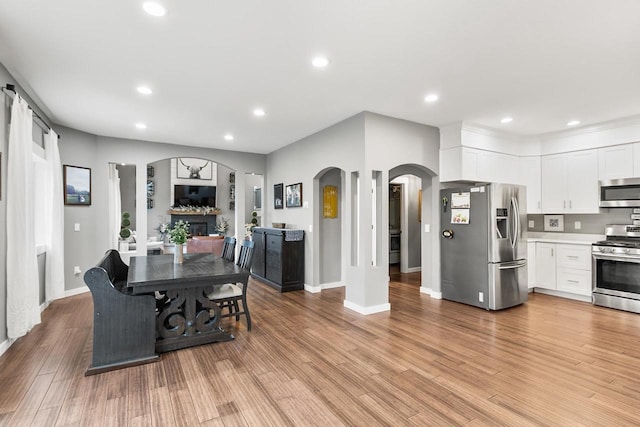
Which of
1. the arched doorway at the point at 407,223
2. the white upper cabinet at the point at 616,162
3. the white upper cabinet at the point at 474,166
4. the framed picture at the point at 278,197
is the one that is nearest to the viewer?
the white upper cabinet at the point at 616,162

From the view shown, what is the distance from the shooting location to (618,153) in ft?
15.4

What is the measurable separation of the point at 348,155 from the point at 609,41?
2.81 m

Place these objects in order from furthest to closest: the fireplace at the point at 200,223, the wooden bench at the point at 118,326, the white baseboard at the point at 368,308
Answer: the fireplace at the point at 200,223 < the white baseboard at the point at 368,308 < the wooden bench at the point at 118,326

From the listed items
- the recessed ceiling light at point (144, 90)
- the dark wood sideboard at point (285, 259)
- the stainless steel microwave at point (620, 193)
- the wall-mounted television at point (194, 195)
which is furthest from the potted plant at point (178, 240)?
the wall-mounted television at point (194, 195)

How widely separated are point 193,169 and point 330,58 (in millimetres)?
8759

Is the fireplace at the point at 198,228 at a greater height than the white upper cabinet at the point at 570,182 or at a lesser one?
lesser

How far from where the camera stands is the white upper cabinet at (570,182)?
Answer: 499 centimetres

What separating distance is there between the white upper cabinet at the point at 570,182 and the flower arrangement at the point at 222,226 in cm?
848

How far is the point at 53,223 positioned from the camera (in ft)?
14.9

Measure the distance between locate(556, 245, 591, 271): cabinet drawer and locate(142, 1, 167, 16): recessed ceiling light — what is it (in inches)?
236

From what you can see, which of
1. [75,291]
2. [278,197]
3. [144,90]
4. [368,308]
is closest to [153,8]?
[144,90]

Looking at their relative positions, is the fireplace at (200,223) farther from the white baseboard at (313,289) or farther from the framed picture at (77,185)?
the white baseboard at (313,289)

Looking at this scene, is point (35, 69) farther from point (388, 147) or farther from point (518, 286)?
point (518, 286)

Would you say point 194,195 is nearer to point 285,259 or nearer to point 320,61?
point 285,259
